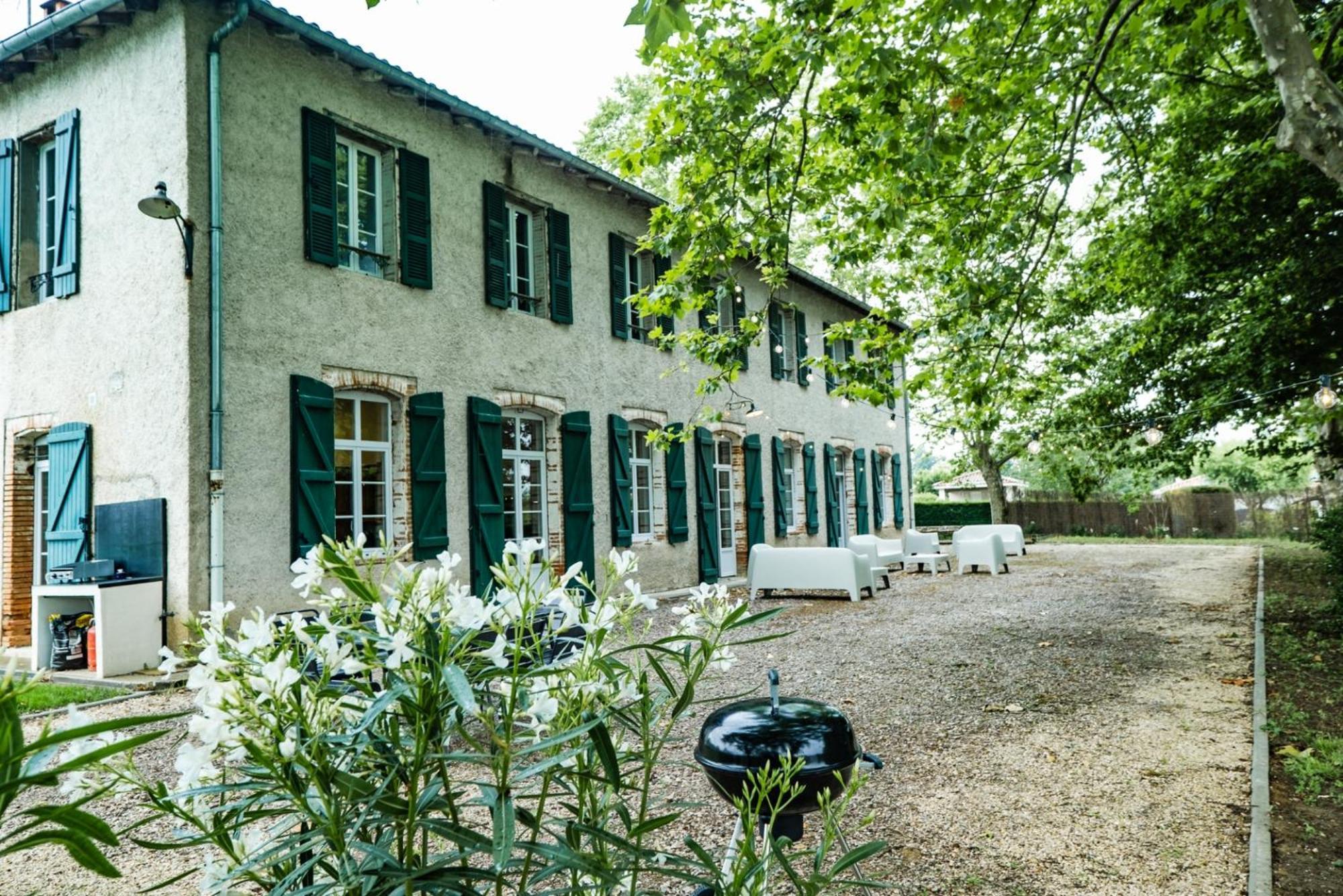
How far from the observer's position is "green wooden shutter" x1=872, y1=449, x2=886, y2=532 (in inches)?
814

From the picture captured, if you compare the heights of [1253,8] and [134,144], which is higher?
[134,144]

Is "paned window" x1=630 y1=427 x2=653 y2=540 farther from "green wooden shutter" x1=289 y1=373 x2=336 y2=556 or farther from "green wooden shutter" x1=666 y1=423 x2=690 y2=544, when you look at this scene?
"green wooden shutter" x1=289 y1=373 x2=336 y2=556

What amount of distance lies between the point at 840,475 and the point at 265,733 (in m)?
18.8

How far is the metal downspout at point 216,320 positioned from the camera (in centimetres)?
720

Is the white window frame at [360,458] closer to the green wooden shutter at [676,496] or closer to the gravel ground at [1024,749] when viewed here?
the gravel ground at [1024,749]

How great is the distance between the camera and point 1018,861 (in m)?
3.30

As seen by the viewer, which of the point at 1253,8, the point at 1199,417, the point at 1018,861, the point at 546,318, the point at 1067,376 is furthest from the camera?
the point at 1067,376

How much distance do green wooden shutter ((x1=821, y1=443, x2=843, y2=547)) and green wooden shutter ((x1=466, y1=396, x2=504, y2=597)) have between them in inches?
382

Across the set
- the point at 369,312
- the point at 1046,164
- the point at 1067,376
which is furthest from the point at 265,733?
the point at 1067,376

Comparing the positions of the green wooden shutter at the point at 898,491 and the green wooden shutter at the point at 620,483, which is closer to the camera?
the green wooden shutter at the point at 620,483

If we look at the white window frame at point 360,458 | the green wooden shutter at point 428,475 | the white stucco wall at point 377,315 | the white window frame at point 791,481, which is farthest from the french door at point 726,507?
the white window frame at point 360,458

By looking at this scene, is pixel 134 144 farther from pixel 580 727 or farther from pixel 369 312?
pixel 580 727

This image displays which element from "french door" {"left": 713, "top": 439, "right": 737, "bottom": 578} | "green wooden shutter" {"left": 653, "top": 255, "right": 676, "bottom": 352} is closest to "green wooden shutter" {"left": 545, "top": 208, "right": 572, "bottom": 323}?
"green wooden shutter" {"left": 653, "top": 255, "right": 676, "bottom": 352}

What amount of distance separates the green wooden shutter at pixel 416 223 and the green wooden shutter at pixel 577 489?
8.67ft
